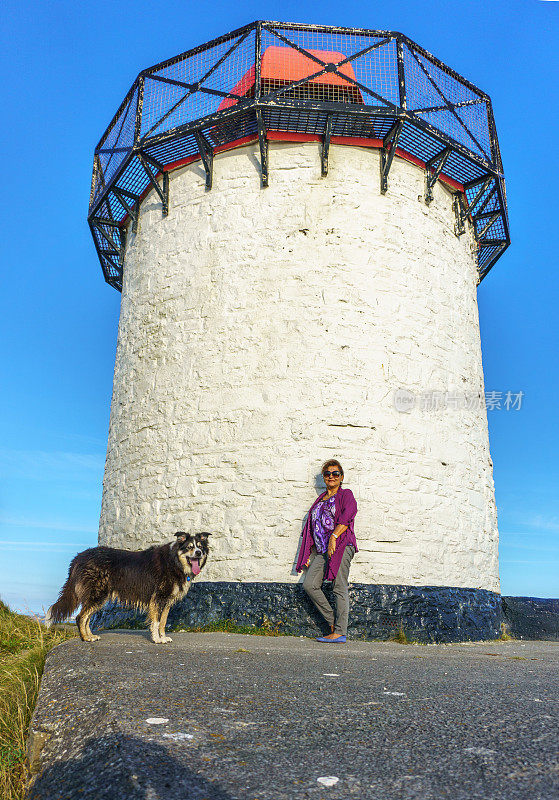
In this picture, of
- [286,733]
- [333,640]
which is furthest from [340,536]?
[286,733]

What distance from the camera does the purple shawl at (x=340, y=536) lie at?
718 centimetres

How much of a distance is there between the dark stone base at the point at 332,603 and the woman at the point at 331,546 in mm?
272

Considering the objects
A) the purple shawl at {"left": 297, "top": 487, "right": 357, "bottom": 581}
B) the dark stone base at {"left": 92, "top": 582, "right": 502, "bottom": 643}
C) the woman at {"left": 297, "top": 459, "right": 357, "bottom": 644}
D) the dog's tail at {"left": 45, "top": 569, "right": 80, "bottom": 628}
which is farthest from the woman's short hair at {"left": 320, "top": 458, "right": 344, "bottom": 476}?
the dog's tail at {"left": 45, "top": 569, "right": 80, "bottom": 628}

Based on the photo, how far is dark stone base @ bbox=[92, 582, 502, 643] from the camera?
734 cm

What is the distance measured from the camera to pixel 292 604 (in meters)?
7.36

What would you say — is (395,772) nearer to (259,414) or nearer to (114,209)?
(259,414)

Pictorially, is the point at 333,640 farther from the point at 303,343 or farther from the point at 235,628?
the point at 303,343

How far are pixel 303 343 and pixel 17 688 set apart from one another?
5.47 meters

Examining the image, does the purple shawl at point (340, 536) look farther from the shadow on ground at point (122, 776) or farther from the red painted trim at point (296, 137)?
the red painted trim at point (296, 137)

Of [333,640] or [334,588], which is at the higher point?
[334,588]

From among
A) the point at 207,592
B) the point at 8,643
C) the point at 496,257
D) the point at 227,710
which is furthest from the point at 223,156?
the point at 227,710

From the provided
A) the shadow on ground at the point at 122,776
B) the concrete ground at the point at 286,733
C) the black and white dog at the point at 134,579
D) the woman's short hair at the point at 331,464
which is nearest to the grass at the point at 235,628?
the black and white dog at the point at 134,579

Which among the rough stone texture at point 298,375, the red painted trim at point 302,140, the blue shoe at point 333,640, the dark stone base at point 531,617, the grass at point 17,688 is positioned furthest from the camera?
the dark stone base at point 531,617

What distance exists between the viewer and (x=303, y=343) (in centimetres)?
830
